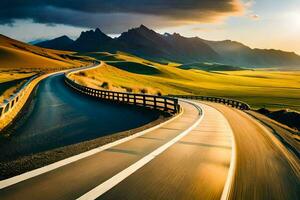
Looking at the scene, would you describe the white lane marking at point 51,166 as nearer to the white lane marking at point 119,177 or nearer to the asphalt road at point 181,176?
the white lane marking at point 119,177

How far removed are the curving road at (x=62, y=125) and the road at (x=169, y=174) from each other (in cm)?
396

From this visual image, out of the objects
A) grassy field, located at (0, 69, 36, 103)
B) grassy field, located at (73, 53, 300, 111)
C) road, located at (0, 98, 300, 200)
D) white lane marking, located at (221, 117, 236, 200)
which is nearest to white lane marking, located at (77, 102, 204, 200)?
road, located at (0, 98, 300, 200)

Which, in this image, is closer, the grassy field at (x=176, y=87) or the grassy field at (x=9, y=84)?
the grassy field at (x=9, y=84)

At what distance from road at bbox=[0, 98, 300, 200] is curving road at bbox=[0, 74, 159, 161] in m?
3.96

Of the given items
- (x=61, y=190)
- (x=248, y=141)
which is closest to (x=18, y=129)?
(x=248, y=141)

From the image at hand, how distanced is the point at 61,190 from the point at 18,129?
1177 cm

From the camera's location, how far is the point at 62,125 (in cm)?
1880

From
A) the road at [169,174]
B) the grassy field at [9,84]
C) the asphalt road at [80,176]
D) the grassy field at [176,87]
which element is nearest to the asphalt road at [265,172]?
the road at [169,174]

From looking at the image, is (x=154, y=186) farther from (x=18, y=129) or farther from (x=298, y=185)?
(x=18, y=129)

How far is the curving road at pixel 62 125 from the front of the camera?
14.1 meters

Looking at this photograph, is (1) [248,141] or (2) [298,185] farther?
(1) [248,141]

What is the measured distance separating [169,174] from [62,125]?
1134cm

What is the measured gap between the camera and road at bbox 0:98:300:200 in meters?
6.95

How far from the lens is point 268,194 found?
7.79 metres
